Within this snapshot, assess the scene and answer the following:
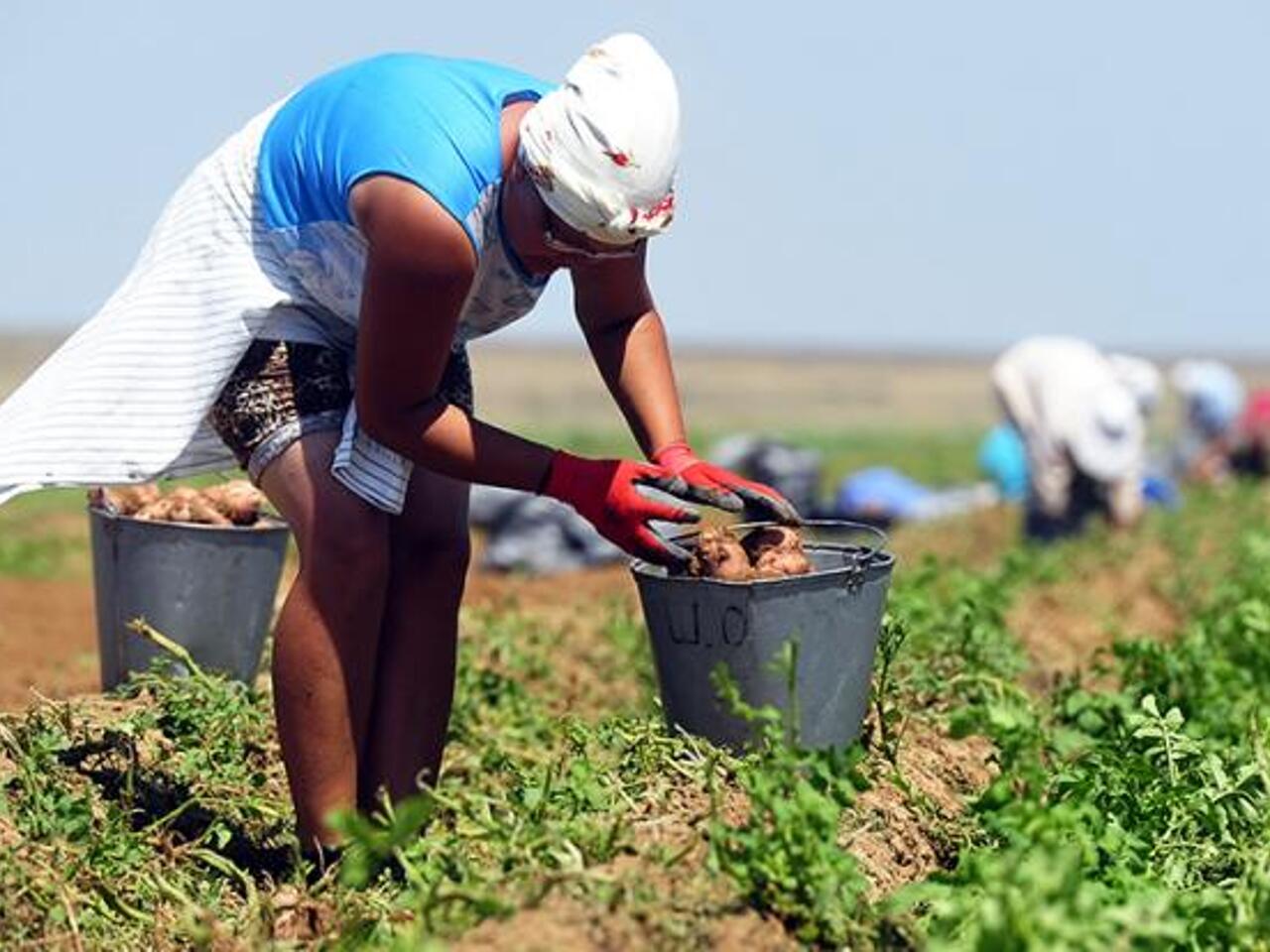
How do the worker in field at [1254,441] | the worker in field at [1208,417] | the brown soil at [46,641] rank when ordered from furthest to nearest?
1. the worker in field at [1208,417]
2. the worker in field at [1254,441]
3. the brown soil at [46,641]

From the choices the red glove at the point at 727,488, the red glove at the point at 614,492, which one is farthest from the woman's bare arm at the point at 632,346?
the red glove at the point at 614,492

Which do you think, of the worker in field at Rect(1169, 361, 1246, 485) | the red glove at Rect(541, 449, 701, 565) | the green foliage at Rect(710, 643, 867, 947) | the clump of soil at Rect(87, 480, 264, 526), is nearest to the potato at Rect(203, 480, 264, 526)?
the clump of soil at Rect(87, 480, 264, 526)

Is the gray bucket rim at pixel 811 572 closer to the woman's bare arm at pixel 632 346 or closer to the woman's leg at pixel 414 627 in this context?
the woman's bare arm at pixel 632 346

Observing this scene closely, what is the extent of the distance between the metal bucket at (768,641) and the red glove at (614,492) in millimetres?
126

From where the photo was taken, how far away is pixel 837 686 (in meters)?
3.79

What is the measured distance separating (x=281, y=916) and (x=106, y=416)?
865 millimetres

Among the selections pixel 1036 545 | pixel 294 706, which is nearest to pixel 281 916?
pixel 294 706

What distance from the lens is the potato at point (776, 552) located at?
12.4 feet

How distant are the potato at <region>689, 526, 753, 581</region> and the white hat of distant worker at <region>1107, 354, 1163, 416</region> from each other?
33.5 feet

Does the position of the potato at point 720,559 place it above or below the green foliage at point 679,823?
above

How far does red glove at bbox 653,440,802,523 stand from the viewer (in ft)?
12.1

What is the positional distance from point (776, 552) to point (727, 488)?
0.13 meters

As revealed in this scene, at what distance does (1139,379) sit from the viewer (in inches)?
559

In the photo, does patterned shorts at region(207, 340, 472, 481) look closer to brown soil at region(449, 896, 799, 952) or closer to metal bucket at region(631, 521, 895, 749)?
metal bucket at region(631, 521, 895, 749)
